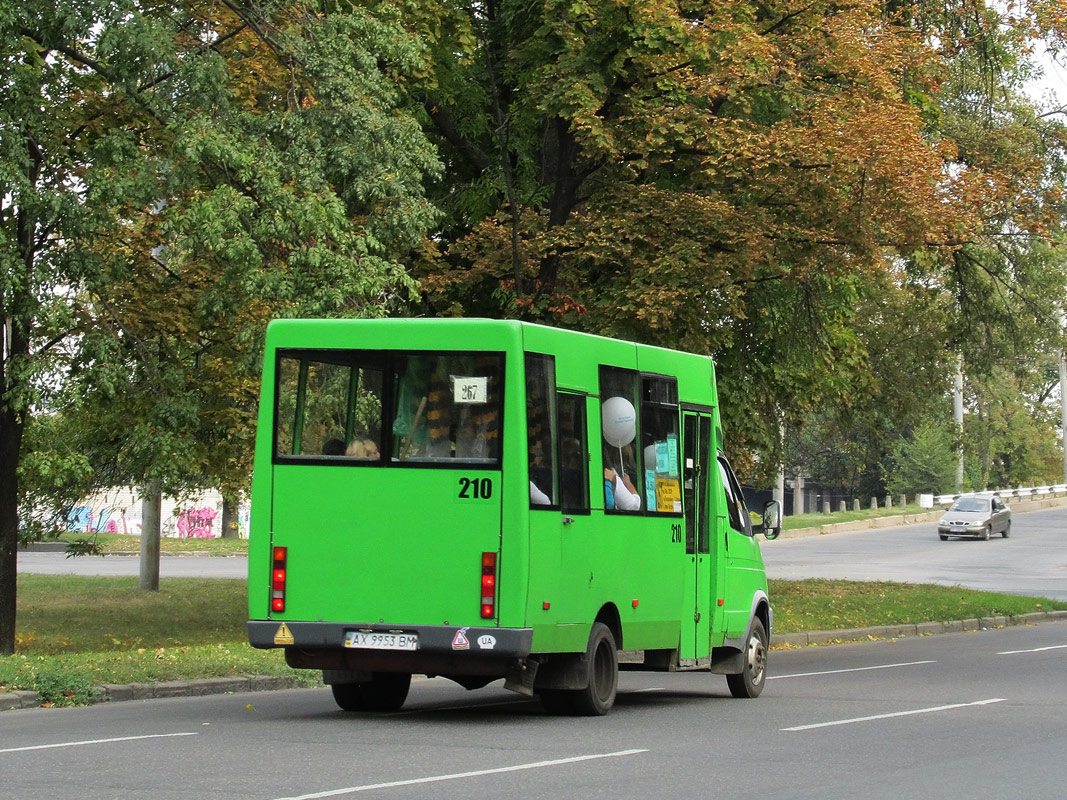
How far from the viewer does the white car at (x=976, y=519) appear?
5825 cm

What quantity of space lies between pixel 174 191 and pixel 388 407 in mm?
7261

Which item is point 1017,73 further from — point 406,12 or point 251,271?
point 251,271

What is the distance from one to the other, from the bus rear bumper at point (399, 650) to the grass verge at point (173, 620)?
2.74m

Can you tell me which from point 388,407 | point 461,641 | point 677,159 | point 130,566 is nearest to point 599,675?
point 461,641

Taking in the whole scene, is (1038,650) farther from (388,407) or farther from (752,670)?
(388,407)

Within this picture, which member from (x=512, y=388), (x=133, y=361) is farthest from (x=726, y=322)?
(x=512, y=388)

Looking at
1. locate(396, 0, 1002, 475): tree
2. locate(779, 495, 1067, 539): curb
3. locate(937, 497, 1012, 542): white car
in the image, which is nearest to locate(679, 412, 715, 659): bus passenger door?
locate(396, 0, 1002, 475): tree

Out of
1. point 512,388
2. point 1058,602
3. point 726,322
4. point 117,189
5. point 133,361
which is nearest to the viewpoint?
point 512,388

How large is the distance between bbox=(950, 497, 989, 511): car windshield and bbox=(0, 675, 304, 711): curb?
47.0 m

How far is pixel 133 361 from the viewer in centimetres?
2038

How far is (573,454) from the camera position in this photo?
40.7 ft

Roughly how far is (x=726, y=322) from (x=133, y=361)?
30.0 ft

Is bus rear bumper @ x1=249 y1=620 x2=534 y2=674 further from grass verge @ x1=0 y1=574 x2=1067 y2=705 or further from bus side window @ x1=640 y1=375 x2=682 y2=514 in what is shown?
grass verge @ x1=0 y1=574 x2=1067 y2=705

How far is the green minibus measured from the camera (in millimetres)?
11672
